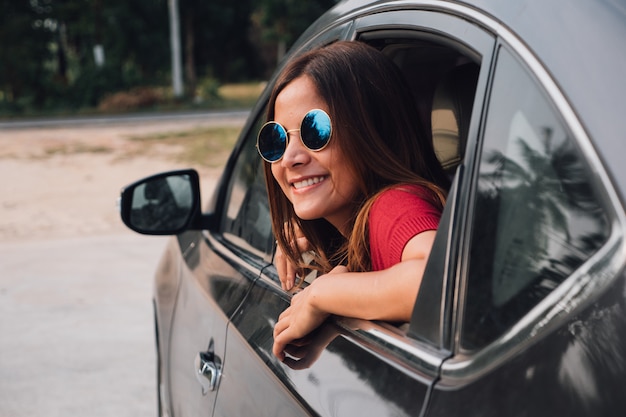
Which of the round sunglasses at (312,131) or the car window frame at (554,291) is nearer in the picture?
the car window frame at (554,291)

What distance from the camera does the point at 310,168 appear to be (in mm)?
1643

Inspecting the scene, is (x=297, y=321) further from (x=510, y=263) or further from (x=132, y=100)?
(x=132, y=100)

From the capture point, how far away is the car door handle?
1.86 metres

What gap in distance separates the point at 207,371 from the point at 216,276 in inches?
14.0

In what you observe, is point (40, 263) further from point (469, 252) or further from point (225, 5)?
point (225, 5)

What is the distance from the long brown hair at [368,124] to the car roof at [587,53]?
17.8 inches

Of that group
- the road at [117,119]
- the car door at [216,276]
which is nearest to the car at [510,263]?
the car door at [216,276]

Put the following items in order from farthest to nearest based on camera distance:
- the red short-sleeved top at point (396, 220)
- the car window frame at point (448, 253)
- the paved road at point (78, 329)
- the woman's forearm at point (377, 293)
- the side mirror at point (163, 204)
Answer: the paved road at point (78, 329)
the side mirror at point (163, 204)
the red short-sleeved top at point (396, 220)
the woman's forearm at point (377, 293)
the car window frame at point (448, 253)

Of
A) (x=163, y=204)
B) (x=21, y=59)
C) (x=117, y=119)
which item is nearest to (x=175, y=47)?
(x=21, y=59)

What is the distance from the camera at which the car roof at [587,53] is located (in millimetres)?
943

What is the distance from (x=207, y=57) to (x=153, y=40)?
564 inches

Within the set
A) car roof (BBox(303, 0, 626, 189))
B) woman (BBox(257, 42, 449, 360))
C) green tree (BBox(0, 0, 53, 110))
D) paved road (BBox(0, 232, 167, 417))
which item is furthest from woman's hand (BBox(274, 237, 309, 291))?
green tree (BBox(0, 0, 53, 110))

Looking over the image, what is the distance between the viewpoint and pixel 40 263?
711 cm

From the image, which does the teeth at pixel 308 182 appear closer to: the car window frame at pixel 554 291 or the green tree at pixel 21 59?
the car window frame at pixel 554 291
